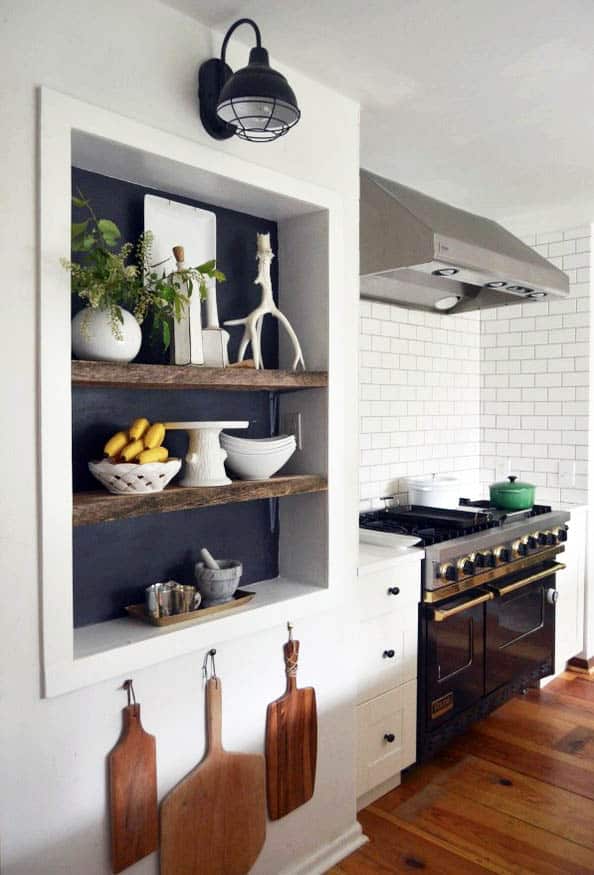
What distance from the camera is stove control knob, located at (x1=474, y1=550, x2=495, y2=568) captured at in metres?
3.16

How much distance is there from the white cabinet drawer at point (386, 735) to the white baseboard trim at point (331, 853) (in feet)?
0.53

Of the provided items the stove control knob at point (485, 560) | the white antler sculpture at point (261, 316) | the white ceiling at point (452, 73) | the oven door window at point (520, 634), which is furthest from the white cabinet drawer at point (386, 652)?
the white ceiling at point (452, 73)

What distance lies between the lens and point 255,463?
228cm

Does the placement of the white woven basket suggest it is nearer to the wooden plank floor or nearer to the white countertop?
the white countertop

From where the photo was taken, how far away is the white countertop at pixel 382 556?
271cm

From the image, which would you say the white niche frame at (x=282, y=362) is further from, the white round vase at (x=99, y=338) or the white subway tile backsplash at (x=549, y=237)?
the white subway tile backsplash at (x=549, y=237)

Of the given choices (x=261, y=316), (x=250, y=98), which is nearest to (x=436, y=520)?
(x=261, y=316)

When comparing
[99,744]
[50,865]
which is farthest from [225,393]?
[50,865]

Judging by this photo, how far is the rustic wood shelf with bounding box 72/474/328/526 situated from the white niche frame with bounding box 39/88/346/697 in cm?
6

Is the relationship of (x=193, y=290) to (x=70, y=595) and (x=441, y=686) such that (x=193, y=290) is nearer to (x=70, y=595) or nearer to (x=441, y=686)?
(x=70, y=595)

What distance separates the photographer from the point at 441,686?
9.96 ft

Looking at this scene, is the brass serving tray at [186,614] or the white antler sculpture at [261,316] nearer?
the brass serving tray at [186,614]

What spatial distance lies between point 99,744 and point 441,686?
1.66 meters

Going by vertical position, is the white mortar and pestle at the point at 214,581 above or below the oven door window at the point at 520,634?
above
